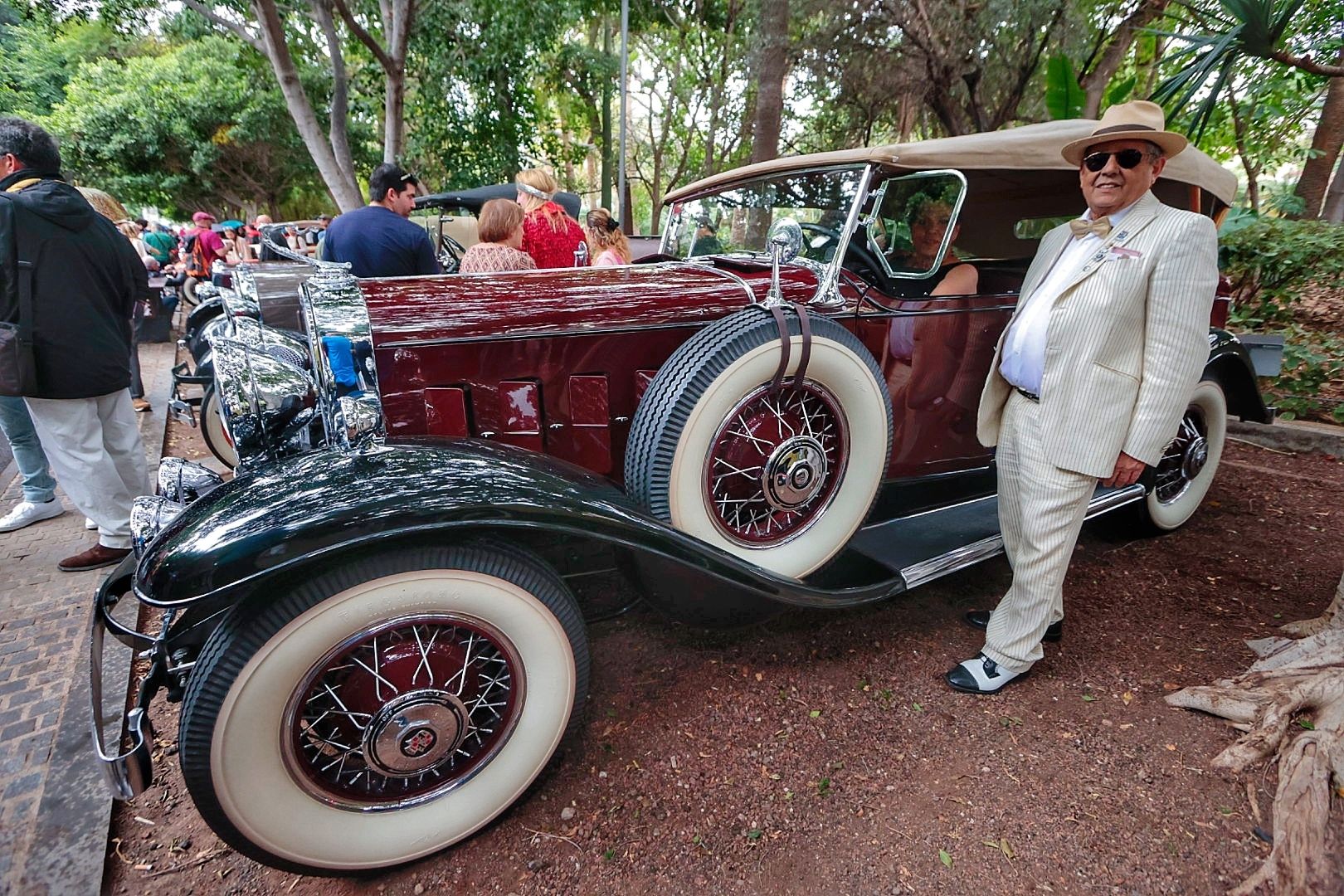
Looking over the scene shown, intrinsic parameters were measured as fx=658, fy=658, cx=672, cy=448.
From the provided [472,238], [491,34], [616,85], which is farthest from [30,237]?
[616,85]

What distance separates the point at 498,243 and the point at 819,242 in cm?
166

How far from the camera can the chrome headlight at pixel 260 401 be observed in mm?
1898

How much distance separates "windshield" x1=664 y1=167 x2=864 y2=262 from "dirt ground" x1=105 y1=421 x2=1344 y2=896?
5.22 feet

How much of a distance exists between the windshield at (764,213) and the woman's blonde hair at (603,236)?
110 centimetres

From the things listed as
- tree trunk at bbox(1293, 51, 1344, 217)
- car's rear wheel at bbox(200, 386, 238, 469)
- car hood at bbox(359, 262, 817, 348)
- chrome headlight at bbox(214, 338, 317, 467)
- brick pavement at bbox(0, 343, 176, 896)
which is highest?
tree trunk at bbox(1293, 51, 1344, 217)

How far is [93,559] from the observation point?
3094 mm

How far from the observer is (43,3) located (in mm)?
8172

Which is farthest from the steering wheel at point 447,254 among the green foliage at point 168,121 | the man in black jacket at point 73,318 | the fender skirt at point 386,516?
the green foliage at point 168,121

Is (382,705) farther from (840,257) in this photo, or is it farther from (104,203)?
(104,203)

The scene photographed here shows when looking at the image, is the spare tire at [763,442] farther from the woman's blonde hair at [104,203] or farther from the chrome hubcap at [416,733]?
the woman's blonde hair at [104,203]

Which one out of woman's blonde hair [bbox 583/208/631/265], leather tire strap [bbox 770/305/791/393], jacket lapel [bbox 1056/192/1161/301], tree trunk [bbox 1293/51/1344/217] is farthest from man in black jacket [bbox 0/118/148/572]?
tree trunk [bbox 1293/51/1344/217]

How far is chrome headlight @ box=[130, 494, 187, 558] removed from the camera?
1.75 metres

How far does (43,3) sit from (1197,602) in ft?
42.6

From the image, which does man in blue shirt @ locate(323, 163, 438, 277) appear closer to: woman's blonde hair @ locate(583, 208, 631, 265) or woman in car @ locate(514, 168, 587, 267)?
woman in car @ locate(514, 168, 587, 267)
